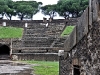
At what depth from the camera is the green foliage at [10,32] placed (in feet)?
186

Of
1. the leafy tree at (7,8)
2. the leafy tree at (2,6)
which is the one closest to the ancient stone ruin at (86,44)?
the leafy tree at (7,8)

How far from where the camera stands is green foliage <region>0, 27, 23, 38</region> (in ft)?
186

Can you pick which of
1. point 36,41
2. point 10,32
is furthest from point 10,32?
point 36,41

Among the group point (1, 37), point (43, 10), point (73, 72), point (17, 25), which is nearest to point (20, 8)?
point (43, 10)

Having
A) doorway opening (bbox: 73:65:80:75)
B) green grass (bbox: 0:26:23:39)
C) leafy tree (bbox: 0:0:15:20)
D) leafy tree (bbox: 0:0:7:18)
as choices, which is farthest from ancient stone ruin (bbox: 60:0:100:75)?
leafy tree (bbox: 0:0:7:18)

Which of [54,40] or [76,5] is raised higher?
[76,5]

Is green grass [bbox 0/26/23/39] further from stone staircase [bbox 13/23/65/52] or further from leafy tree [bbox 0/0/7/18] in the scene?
leafy tree [bbox 0/0/7/18]

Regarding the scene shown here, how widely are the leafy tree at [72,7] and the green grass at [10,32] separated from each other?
23852mm

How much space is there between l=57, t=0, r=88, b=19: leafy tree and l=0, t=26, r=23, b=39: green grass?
23.9 meters

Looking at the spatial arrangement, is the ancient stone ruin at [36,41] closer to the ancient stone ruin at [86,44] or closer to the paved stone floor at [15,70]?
the paved stone floor at [15,70]

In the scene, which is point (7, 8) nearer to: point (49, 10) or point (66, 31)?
point (49, 10)

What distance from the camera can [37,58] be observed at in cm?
4531

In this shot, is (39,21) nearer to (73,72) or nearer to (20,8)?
(20,8)

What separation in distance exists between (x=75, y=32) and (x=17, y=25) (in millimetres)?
56391
